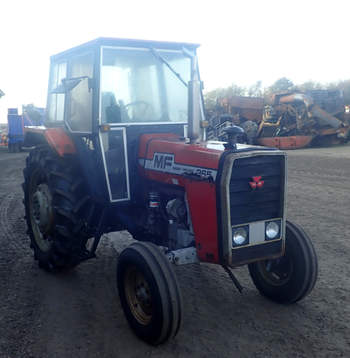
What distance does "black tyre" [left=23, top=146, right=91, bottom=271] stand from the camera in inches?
158

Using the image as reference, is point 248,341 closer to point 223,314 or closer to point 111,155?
point 223,314

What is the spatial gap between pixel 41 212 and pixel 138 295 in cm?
171

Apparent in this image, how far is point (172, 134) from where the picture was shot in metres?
3.98

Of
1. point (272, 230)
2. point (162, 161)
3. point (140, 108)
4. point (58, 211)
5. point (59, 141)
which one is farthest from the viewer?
point (59, 141)

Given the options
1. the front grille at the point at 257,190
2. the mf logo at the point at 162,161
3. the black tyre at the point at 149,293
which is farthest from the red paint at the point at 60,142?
the front grille at the point at 257,190

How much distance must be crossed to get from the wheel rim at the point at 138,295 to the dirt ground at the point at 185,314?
176 mm

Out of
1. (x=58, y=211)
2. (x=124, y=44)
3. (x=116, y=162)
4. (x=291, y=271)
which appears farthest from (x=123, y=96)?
(x=291, y=271)

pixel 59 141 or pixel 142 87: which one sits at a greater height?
pixel 142 87

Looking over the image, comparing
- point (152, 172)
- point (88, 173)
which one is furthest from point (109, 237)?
point (152, 172)

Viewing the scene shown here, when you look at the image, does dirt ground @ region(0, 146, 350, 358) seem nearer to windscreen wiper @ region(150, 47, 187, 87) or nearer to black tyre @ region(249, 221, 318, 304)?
black tyre @ region(249, 221, 318, 304)

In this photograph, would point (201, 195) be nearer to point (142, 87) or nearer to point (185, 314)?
point (185, 314)

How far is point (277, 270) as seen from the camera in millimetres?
3662

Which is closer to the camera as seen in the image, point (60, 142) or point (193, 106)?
point (193, 106)

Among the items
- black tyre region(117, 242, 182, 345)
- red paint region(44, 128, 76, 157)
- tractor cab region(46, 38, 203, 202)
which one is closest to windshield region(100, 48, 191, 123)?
tractor cab region(46, 38, 203, 202)
